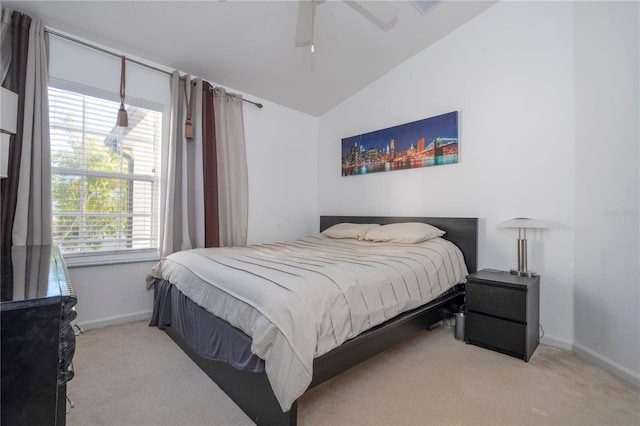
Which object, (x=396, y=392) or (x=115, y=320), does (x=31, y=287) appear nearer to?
(x=396, y=392)

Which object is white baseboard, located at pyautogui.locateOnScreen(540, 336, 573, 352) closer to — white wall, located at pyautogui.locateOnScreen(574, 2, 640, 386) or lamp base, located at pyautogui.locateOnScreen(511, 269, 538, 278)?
white wall, located at pyautogui.locateOnScreen(574, 2, 640, 386)

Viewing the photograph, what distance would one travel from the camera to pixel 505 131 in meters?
2.67

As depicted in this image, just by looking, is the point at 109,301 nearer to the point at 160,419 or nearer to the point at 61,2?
the point at 160,419

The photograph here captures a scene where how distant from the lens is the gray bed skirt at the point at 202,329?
1422 mm

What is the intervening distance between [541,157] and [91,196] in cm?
395

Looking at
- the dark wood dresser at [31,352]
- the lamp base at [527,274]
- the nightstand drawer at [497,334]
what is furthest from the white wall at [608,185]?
the dark wood dresser at [31,352]

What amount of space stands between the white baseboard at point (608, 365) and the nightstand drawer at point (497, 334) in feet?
1.53

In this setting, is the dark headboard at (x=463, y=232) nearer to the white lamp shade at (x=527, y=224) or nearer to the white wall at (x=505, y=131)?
the white wall at (x=505, y=131)

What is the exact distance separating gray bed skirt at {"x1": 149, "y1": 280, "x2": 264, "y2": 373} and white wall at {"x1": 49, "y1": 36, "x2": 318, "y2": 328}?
0.41 metres

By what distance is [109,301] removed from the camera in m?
2.65

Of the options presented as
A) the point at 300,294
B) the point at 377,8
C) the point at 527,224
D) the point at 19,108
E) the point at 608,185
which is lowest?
the point at 300,294

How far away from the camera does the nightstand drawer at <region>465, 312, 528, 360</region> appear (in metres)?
2.08

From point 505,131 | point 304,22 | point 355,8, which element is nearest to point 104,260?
point 304,22

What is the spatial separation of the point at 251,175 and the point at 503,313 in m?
2.96
